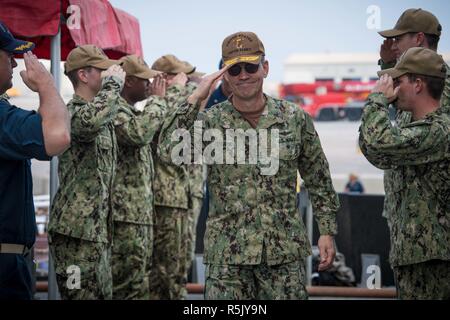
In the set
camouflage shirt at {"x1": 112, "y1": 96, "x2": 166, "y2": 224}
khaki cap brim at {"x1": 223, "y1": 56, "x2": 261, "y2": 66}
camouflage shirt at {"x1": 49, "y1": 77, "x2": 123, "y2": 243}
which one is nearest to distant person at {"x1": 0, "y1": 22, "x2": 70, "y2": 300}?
khaki cap brim at {"x1": 223, "y1": 56, "x2": 261, "y2": 66}

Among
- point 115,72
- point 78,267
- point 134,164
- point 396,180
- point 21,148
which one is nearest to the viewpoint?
point 21,148

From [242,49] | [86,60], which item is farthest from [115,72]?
[242,49]

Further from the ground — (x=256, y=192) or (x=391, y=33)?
(x=391, y=33)

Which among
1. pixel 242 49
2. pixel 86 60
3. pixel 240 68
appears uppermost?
pixel 86 60

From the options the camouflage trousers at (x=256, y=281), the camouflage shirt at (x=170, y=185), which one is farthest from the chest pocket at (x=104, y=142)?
the camouflage shirt at (x=170, y=185)

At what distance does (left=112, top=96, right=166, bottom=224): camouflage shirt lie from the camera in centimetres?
650

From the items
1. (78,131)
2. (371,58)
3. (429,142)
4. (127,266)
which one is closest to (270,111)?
(429,142)

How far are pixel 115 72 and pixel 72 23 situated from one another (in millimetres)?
946

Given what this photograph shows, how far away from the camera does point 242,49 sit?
184 inches

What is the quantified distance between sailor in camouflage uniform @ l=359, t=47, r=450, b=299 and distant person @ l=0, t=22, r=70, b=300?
1.76 metres

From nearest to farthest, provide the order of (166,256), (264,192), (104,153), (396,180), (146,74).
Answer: (264,192) < (396,180) < (104,153) < (146,74) < (166,256)

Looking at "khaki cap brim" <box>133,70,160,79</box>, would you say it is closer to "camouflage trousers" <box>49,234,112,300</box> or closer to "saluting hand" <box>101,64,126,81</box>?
"saluting hand" <box>101,64,126,81</box>

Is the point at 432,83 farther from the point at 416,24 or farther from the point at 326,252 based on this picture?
the point at 326,252
